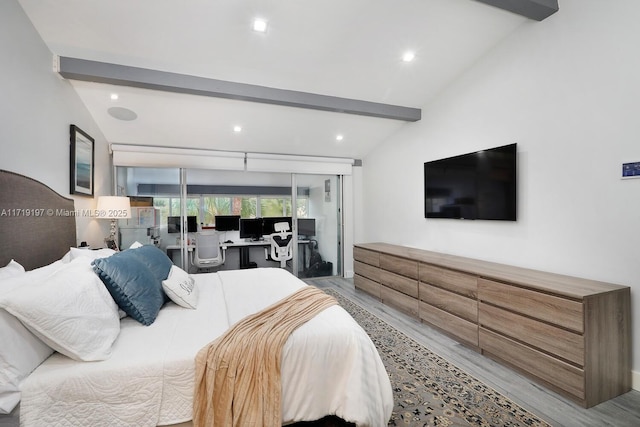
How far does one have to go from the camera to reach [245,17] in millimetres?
2430

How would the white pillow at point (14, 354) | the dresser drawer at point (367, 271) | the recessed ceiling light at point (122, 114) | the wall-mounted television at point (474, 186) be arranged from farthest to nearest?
the dresser drawer at point (367, 271) → the recessed ceiling light at point (122, 114) → the wall-mounted television at point (474, 186) → the white pillow at point (14, 354)

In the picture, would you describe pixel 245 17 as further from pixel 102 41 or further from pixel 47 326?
pixel 47 326

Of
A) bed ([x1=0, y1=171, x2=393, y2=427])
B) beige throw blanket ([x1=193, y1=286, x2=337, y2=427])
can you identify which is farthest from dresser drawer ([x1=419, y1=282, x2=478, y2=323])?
beige throw blanket ([x1=193, y1=286, x2=337, y2=427])

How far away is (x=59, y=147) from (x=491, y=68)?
4237mm

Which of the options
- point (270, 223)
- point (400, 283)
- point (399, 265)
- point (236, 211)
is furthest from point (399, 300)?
point (236, 211)

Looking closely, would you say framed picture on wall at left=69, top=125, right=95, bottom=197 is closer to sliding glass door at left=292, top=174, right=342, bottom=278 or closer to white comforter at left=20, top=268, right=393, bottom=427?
white comforter at left=20, top=268, right=393, bottom=427

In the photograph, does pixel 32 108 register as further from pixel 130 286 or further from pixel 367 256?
pixel 367 256

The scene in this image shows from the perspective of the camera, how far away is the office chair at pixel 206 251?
4.98 meters

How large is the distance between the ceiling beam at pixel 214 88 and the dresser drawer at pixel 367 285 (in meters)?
2.34

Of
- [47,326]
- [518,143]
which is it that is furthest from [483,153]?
[47,326]

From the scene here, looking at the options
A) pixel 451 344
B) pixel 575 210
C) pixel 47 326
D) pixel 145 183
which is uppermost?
pixel 145 183

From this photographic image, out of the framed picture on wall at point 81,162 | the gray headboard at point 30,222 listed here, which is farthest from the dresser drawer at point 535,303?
the framed picture on wall at point 81,162

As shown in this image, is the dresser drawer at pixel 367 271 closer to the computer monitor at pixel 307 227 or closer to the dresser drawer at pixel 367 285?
the dresser drawer at pixel 367 285

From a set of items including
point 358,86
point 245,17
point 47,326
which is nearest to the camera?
point 47,326
